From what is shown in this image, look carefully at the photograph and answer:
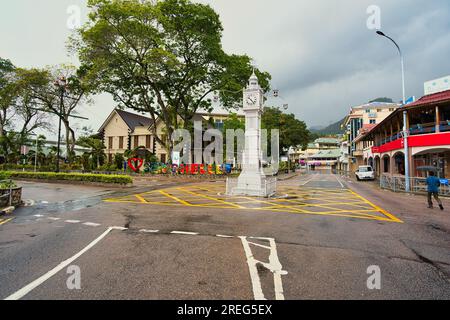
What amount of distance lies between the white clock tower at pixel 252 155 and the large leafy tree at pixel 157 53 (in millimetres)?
6437

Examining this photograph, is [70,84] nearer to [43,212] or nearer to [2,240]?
[43,212]

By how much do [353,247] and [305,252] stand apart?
3.99 feet

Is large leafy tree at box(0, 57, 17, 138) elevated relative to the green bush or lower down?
elevated

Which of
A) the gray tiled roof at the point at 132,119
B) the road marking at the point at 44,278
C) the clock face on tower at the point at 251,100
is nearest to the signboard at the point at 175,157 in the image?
the gray tiled roof at the point at 132,119

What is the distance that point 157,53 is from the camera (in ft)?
70.6

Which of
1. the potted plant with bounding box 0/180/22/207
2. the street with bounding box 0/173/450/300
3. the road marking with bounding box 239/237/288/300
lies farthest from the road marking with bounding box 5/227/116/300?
the potted plant with bounding box 0/180/22/207

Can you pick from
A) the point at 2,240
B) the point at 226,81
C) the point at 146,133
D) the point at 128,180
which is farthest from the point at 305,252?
the point at 146,133

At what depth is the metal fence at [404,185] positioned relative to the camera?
14173mm

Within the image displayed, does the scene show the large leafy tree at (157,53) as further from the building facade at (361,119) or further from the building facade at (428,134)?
the building facade at (361,119)

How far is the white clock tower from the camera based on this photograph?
13.5m

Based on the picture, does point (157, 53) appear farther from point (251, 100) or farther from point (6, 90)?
point (6, 90)

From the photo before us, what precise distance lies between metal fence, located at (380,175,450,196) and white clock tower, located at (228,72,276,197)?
33.8 feet

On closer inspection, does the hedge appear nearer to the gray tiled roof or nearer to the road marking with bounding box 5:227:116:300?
the road marking with bounding box 5:227:116:300

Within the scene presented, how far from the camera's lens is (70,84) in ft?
115
